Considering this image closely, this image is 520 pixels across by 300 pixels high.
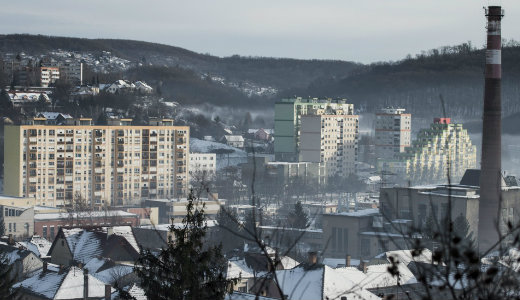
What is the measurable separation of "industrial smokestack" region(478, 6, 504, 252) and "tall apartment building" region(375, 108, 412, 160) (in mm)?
36546

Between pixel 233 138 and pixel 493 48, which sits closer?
pixel 493 48

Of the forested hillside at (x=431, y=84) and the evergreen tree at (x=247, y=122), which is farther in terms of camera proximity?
the forested hillside at (x=431, y=84)

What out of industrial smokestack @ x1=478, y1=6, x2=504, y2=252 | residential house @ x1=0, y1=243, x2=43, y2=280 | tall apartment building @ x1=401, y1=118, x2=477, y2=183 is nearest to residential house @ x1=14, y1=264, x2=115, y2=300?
residential house @ x1=0, y1=243, x2=43, y2=280

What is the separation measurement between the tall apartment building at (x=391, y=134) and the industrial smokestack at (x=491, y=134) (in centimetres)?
3655

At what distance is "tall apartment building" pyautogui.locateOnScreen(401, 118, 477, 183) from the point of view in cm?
5753

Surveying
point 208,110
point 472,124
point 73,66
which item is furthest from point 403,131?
point 73,66

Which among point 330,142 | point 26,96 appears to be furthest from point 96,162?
point 26,96

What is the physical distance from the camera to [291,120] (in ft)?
202

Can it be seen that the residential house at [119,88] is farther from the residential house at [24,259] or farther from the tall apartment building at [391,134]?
the residential house at [24,259]

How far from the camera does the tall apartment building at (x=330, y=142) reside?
5909 centimetres

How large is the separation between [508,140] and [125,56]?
224 feet

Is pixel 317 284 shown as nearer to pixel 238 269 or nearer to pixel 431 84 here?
pixel 238 269

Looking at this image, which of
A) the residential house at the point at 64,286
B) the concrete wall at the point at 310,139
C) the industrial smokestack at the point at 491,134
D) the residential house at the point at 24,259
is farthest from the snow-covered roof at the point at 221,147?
the residential house at the point at 64,286

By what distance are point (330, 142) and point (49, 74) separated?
1150 inches
